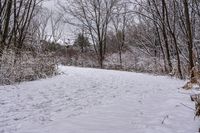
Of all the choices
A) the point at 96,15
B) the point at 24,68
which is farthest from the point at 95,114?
the point at 96,15

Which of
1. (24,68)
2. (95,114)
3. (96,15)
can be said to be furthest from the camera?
(96,15)

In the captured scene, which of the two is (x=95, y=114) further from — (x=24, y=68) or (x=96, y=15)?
(x=96, y=15)

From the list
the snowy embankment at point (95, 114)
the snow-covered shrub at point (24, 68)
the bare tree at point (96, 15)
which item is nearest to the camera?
the snowy embankment at point (95, 114)

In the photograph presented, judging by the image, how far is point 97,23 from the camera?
1032 inches

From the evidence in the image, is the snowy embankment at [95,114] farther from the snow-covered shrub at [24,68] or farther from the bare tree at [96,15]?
the bare tree at [96,15]

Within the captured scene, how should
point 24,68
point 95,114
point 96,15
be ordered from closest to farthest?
1. point 95,114
2. point 24,68
3. point 96,15

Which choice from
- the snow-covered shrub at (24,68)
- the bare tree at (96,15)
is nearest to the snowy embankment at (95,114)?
the snow-covered shrub at (24,68)

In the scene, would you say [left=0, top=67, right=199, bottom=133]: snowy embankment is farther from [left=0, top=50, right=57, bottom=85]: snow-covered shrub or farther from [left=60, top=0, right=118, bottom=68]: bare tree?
[left=60, top=0, right=118, bottom=68]: bare tree

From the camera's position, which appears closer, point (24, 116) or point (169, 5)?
point (24, 116)

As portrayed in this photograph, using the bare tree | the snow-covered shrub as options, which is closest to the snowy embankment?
the snow-covered shrub

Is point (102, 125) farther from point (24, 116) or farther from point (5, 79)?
point (5, 79)

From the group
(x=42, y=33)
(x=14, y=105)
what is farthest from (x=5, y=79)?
(x=42, y=33)

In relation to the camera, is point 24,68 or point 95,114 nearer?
point 95,114

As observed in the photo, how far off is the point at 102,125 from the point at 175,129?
843 mm
